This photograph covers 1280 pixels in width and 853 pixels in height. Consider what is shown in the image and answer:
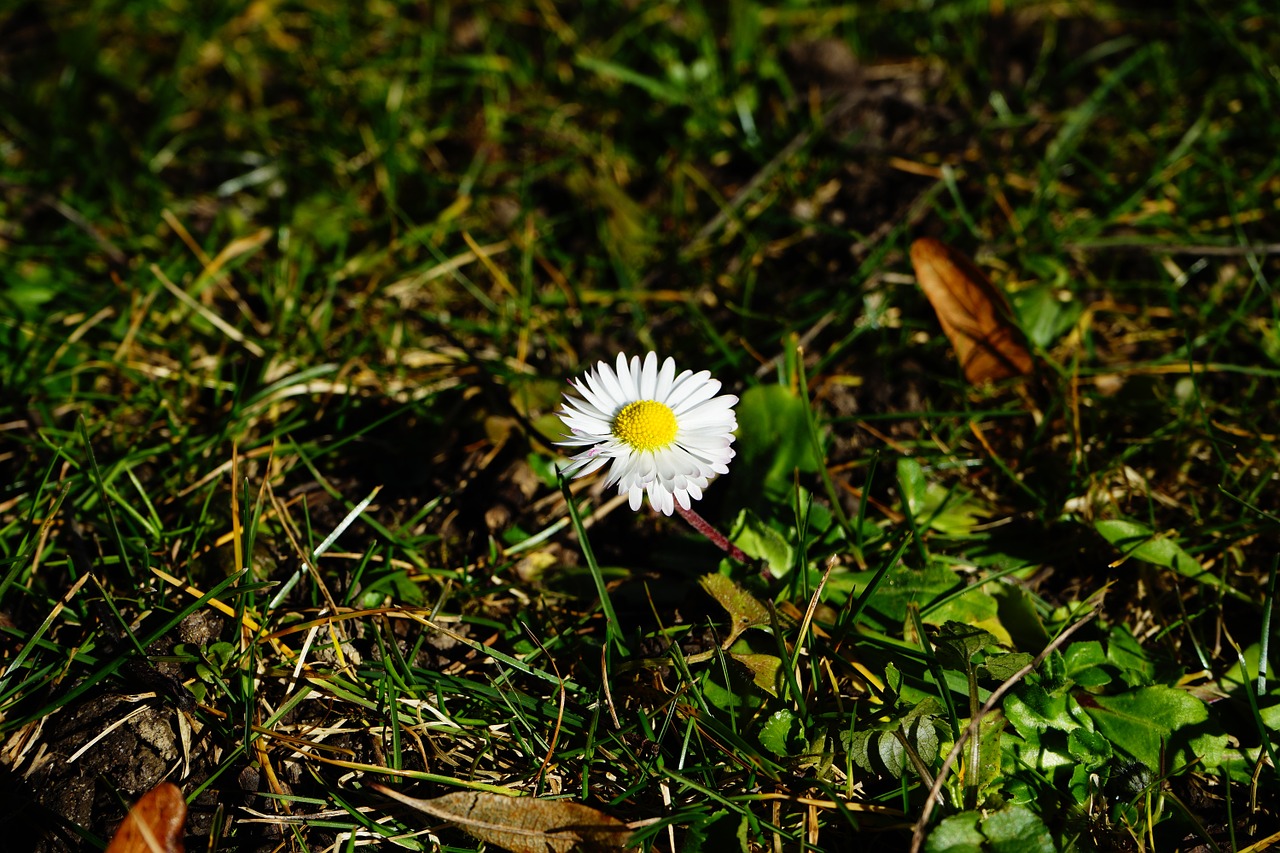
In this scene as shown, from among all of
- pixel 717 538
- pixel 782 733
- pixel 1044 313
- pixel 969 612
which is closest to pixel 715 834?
pixel 782 733

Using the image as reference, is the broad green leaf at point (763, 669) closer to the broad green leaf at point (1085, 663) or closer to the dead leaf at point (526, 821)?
the dead leaf at point (526, 821)

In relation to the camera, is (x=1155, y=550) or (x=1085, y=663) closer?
(x=1085, y=663)

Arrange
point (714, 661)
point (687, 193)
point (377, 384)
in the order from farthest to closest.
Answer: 1. point (687, 193)
2. point (377, 384)
3. point (714, 661)

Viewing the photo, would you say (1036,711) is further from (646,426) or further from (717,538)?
(646,426)

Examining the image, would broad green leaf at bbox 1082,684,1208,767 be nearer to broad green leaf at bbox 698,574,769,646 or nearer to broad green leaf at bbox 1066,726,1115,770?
broad green leaf at bbox 1066,726,1115,770

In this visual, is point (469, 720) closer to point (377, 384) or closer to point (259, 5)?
point (377, 384)

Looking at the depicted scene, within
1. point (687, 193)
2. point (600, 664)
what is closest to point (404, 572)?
point (600, 664)
